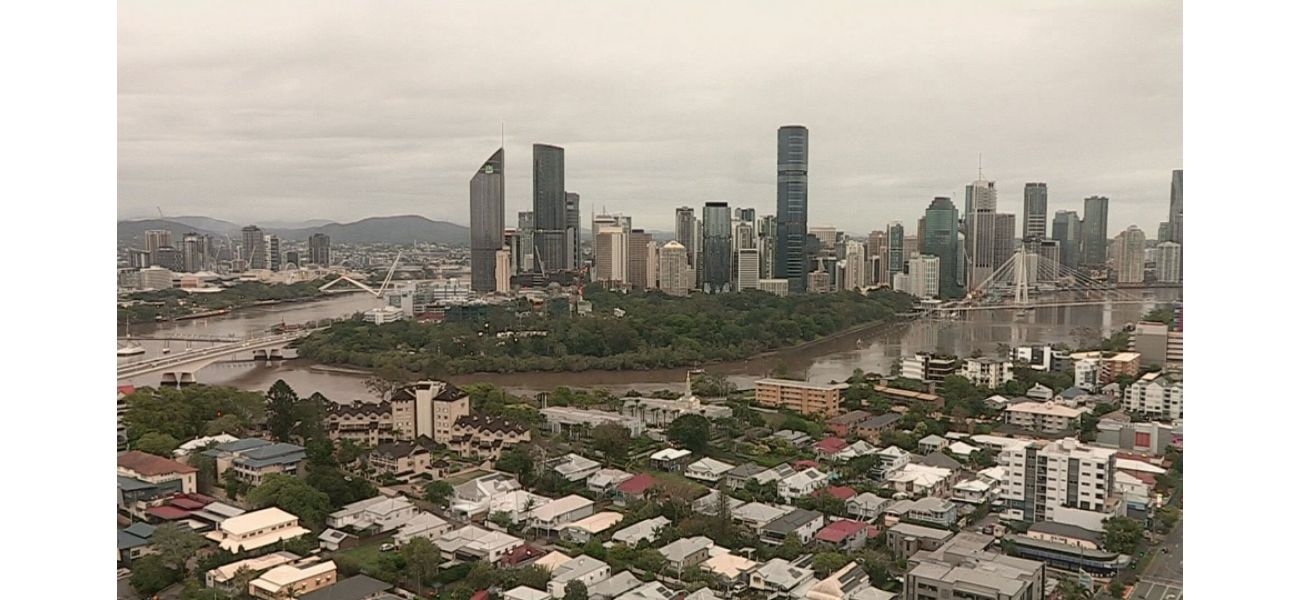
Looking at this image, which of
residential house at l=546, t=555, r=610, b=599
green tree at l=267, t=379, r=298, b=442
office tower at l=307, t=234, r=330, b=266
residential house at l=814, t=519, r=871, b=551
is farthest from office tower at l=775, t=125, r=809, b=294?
green tree at l=267, t=379, r=298, b=442

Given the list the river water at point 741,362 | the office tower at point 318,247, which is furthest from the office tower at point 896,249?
the office tower at point 318,247

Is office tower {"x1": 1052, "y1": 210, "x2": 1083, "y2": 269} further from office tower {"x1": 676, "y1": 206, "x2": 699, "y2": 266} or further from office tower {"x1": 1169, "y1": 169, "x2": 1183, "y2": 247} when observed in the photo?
office tower {"x1": 676, "y1": 206, "x2": 699, "y2": 266}

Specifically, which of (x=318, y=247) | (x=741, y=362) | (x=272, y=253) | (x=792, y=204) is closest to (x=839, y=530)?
(x=741, y=362)

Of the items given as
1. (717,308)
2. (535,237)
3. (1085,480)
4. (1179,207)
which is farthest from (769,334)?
(1179,207)

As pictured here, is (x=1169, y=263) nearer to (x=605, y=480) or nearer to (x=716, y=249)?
(x=716, y=249)

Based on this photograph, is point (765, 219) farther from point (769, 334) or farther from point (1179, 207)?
point (1179, 207)
